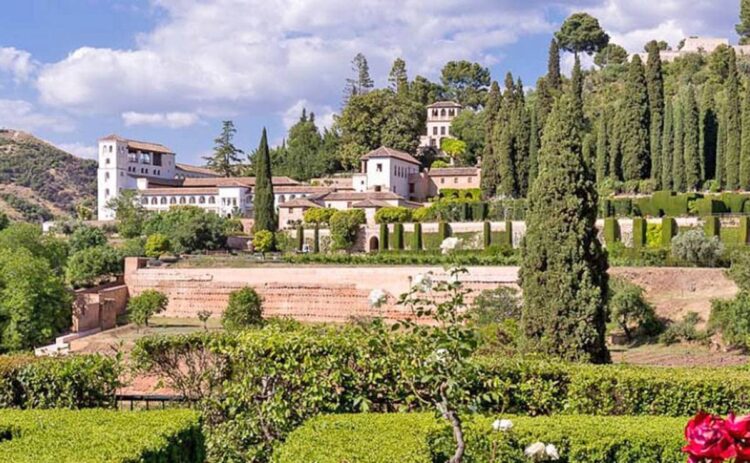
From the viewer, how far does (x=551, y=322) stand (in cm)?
1510

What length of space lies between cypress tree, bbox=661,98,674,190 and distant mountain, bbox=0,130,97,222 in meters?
77.4

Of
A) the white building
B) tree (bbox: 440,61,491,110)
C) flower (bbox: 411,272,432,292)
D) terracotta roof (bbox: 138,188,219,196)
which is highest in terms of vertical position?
tree (bbox: 440,61,491,110)

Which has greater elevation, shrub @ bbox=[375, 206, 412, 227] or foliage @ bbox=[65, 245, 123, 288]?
shrub @ bbox=[375, 206, 412, 227]

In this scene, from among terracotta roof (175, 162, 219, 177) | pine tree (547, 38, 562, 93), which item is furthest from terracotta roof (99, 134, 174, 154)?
pine tree (547, 38, 562, 93)

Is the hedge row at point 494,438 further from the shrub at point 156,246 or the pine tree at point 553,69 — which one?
the pine tree at point 553,69

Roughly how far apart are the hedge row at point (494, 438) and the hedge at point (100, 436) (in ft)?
3.46

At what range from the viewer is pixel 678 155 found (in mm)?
44531

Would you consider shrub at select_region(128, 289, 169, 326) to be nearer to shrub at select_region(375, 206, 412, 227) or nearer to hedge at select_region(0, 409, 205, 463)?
shrub at select_region(375, 206, 412, 227)

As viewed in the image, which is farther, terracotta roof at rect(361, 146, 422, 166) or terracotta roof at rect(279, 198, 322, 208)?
terracotta roof at rect(361, 146, 422, 166)

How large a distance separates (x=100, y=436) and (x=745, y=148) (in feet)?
139

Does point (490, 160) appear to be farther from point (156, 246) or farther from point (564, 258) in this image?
point (564, 258)

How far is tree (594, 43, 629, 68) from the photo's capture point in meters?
93.6

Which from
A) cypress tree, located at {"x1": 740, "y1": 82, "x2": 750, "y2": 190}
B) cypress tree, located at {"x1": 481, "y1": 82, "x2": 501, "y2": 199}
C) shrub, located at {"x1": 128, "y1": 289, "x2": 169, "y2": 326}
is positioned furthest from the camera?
cypress tree, located at {"x1": 481, "y1": 82, "x2": 501, "y2": 199}

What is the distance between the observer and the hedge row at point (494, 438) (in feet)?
21.6
